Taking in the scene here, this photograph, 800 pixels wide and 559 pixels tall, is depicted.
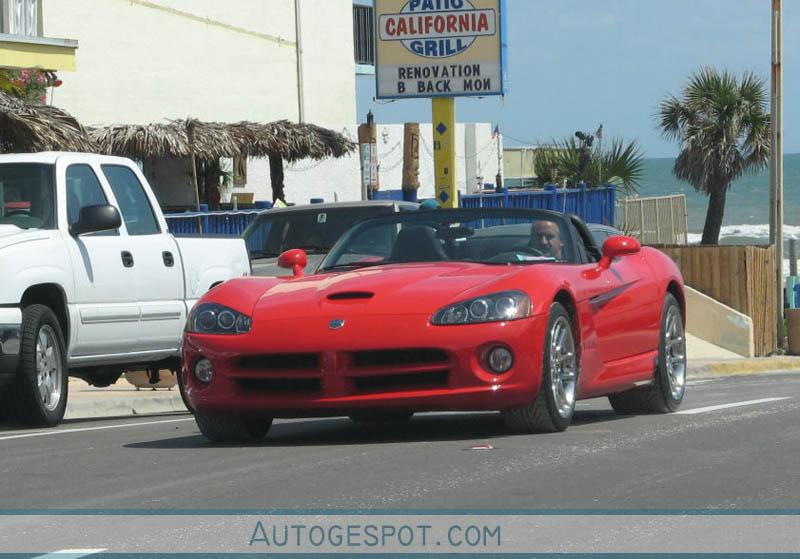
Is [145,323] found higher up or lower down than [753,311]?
higher up

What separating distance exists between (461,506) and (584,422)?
13.3 ft

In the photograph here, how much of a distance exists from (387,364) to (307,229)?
891cm

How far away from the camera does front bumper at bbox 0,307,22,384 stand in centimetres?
1046

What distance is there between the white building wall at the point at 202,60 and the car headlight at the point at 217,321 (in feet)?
65.9

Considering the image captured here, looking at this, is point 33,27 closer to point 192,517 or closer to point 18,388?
point 18,388

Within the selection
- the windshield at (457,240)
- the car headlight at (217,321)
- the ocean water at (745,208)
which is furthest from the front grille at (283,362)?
the ocean water at (745,208)

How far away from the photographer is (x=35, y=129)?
19094 millimetres

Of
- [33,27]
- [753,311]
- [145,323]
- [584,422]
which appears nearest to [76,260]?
[145,323]

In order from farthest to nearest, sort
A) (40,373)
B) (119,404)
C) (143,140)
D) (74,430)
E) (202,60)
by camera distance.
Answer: (202,60) < (143,140) < (119,404) < (40,373) < (74,430)

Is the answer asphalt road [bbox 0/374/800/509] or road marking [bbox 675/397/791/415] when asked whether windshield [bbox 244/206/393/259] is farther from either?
asphalt road [bbox 0/374/800/509]

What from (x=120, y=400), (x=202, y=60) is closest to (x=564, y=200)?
(x=202, y=60)

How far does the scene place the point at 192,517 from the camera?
6418mm

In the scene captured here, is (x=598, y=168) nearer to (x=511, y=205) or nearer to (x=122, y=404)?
(x=511, y=205)

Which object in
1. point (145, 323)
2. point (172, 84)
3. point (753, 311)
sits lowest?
point (753, 311)
